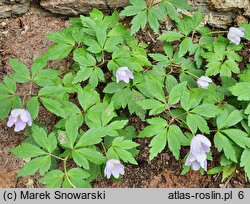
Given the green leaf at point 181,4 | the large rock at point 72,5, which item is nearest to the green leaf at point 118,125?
the green leaf at point 181,4

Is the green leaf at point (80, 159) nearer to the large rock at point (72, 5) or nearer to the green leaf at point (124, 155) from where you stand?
the green leaf at point (124, 155)

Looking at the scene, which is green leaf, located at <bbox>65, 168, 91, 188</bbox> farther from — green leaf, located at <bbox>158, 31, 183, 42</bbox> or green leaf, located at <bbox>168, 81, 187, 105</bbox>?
green leaf, located at <bbox>158, 31, 183, 42</bbox>

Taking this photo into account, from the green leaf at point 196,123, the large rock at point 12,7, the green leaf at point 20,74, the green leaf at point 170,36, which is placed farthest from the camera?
the large rock at point 12,7

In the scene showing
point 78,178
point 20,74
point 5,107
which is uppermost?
point 20,74

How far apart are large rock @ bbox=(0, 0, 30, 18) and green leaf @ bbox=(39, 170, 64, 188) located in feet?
5.28

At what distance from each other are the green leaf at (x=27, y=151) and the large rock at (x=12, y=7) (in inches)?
54.7

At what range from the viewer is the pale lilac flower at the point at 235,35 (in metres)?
3.25

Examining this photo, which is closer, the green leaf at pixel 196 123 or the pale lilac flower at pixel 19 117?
the pale lilac flower at pixel 19 117

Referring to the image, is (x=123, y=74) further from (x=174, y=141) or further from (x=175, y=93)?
(x=174, y=141)

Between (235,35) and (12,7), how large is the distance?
189 cm

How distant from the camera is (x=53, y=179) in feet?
8.65

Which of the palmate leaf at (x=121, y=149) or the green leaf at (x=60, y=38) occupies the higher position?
the green leaf at (x=60, y=38)

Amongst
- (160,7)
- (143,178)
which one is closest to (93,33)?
(160,7)

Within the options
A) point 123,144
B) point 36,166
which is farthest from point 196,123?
point 36,166
